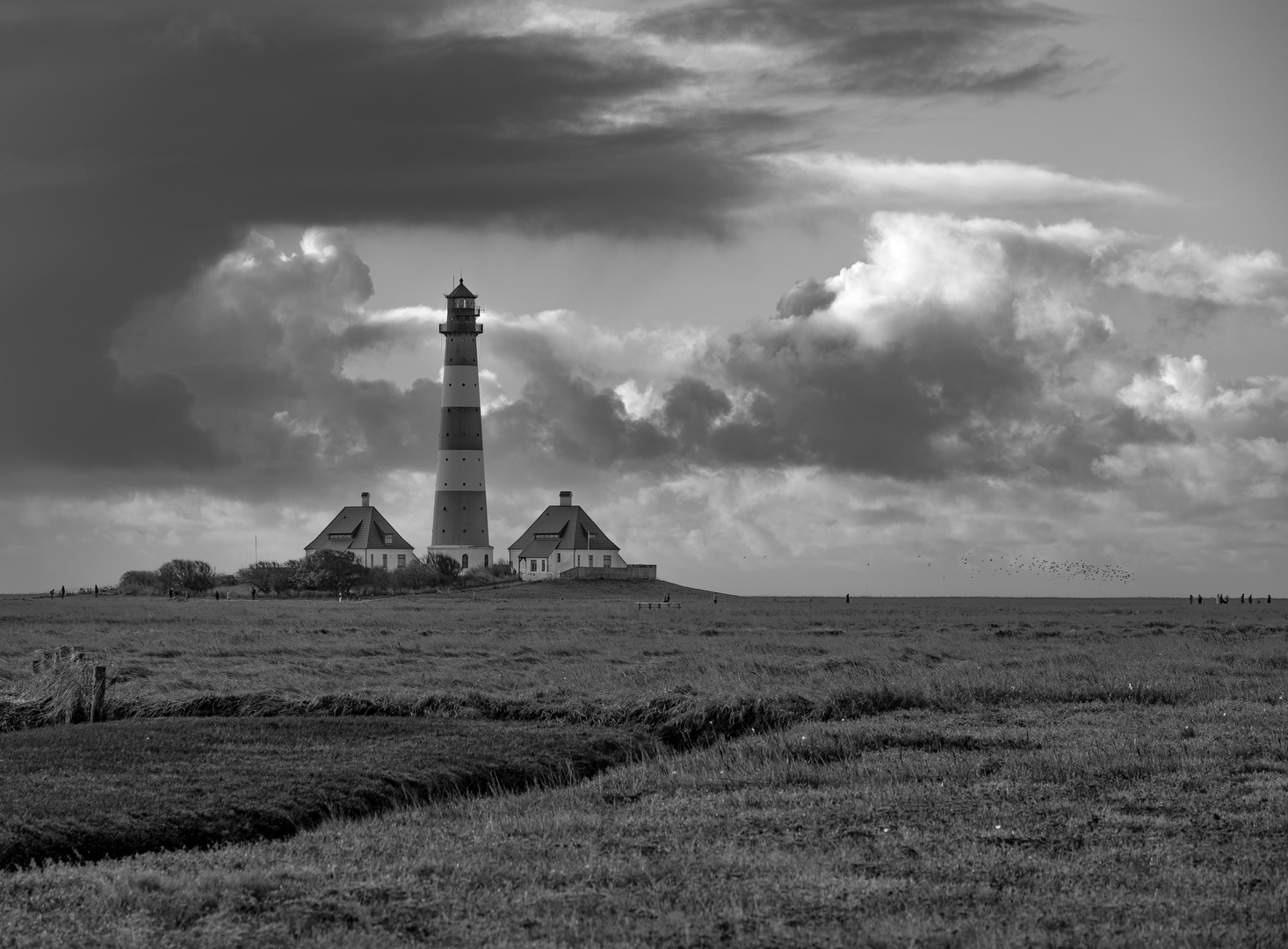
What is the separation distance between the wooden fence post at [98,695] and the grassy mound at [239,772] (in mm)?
1637

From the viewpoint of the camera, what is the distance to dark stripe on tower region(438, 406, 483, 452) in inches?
3885

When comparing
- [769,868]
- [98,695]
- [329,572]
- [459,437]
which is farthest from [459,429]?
[769,868]

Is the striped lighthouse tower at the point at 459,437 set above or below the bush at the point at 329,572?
above

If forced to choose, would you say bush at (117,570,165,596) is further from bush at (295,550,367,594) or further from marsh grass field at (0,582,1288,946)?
marsh grass field at (0,582,1288,946)

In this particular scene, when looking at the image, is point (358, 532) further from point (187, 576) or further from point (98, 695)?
point (98, 695)

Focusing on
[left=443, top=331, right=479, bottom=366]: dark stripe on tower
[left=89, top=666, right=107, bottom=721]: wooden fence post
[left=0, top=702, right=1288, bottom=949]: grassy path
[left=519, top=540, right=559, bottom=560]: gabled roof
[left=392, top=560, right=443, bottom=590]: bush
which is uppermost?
[left=443, top=331, right=479, bottom=366]: dark stripe on tower

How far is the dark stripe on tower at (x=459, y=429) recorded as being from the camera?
3885 inches

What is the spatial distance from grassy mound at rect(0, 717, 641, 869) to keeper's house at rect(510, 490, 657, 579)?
283ft

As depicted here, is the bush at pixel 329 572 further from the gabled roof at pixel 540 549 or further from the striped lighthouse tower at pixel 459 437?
the gabled roof at pixel 540 549

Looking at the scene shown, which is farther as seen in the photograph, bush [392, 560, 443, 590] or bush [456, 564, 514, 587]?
bush [456, 564, 514, 587]

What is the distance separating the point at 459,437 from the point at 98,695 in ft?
241

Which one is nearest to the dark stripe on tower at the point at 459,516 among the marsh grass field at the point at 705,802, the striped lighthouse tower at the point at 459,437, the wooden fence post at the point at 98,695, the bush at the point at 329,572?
the striped lighthouse tower at the point at 459,437

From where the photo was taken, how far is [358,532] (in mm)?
121375

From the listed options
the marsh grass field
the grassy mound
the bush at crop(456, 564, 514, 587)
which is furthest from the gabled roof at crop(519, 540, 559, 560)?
the grassy mound
